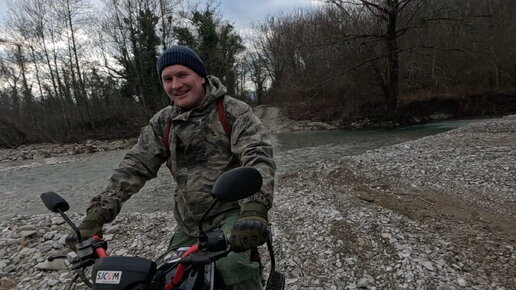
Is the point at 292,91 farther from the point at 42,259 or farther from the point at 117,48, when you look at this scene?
the point at 42,259

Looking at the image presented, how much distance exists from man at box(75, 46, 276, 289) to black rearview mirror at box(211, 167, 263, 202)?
1.95 ft

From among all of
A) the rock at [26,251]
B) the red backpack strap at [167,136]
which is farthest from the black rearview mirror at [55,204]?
the rock at [26,251]

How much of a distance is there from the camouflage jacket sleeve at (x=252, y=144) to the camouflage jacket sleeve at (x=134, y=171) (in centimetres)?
71

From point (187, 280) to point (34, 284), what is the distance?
164 inches

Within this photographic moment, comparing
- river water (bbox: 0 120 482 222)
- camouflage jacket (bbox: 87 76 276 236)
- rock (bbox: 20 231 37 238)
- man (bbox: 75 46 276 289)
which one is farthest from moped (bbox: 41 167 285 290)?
river water (bbox: 0 120 482 222)

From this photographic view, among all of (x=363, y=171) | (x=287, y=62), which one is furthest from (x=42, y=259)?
(x=287, y=62)

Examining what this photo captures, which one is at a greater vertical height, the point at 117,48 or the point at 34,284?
the point at 117,48

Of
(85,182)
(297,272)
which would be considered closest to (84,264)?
(297,272)

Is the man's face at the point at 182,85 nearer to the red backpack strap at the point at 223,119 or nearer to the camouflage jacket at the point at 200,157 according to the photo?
the camouflage jacket at the point at 200,157

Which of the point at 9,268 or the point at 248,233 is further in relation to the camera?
the point at 9,268

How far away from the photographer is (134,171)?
2430 mm

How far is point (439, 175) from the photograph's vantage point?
7.38 metres

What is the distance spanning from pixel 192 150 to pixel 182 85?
48 cm

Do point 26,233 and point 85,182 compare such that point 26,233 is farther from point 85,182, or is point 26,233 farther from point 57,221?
point 85,182
